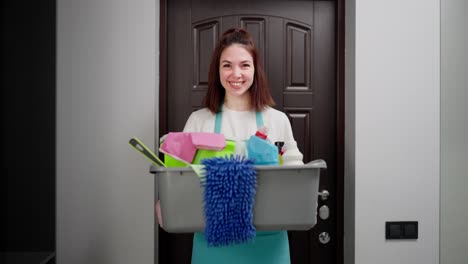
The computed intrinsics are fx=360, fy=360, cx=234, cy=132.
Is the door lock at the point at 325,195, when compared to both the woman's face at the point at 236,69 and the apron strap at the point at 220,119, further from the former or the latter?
the woman's face at the point at 236,69

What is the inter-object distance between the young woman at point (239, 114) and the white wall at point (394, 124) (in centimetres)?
50

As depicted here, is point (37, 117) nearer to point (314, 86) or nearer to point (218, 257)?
point (218, 257)

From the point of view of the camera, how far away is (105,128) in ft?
5.00

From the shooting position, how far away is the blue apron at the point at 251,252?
1166 mm

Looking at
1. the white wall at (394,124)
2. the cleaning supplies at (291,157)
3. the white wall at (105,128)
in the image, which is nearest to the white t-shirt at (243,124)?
the cleaning supplies at (291,157)

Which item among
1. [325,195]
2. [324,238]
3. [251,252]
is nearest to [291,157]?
[251,252]

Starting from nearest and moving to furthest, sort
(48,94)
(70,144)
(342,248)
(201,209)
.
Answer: (201,209) → (48,94) → (70,144) → (342,248)

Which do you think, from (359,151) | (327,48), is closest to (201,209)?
(359,151)

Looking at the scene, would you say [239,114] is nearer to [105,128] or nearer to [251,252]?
[251,252]

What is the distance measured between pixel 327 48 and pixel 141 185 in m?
1.05

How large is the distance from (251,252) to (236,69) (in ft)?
1.98

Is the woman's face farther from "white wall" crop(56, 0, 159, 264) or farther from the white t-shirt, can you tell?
"white wall" crop(56, 0, 159, 264)

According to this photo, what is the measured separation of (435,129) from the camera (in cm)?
158

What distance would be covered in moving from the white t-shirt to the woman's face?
9cm
